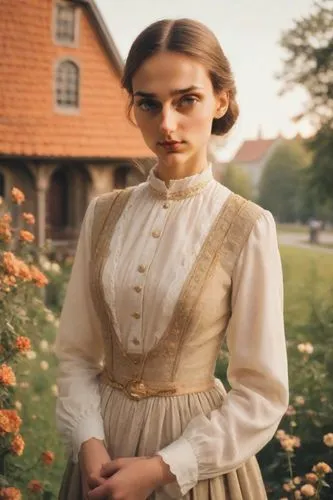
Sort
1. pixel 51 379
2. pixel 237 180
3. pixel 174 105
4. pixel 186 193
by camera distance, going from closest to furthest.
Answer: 1. pixel 174 105
2. pixel 186 193
3. pixel 237 180
4. pixel 51 379

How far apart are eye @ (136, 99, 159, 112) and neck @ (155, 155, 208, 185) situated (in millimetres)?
115

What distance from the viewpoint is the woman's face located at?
1.11 meters

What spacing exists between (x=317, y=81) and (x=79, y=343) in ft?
22.5

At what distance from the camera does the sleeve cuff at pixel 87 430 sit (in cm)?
117

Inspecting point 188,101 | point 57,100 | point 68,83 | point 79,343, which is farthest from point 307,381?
point 68,83

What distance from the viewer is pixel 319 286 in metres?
4.23

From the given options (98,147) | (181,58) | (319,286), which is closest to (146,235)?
(181,58)

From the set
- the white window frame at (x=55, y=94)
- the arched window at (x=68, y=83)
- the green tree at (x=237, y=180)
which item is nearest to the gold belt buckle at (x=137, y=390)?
the green tree at (x=237, y=180)

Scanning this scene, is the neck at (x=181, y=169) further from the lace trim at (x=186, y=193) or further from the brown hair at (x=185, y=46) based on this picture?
the brown hair at (x=185, y=46)

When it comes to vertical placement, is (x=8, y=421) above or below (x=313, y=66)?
below

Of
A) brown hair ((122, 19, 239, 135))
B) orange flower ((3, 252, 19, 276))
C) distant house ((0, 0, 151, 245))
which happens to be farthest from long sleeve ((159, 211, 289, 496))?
distant house ((0, 0, 151, 245))

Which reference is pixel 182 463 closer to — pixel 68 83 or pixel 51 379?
pixel 51 379

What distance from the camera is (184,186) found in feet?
4.01

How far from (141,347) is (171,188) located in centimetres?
35
